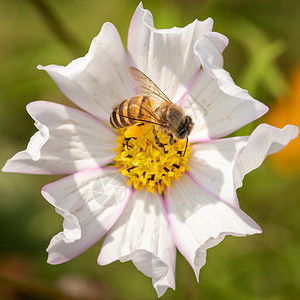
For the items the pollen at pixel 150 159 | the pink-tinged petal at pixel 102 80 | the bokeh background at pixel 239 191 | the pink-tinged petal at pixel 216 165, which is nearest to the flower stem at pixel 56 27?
the bokeh background at pixel 239 191

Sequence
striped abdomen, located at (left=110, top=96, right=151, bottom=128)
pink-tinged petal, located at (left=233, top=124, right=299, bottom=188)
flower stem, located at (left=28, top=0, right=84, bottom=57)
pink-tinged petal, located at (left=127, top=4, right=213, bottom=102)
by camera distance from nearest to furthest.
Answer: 1. pink-tinged petal, located at (left=233, top=124, right=299, bottom=188)
2. striped abdomen, located at (left=110, top=96, right=151, bottom=128)
3. pink-tinged petal, located at (left=127, top=4, right=213, bottom=102)
4. flower stem, located at (left=28, top=0, right=84, bottom=57)

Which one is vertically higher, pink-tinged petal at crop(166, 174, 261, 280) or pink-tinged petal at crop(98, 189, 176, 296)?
pink-tinged petal at crop(166, 174, 261, 280)

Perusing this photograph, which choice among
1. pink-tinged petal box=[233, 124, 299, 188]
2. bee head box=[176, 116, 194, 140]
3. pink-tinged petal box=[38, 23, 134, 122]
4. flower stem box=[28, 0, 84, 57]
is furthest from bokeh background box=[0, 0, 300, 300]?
pink-tinged petal box=[38, 23, 134, 122]

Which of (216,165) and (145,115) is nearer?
(145,115)

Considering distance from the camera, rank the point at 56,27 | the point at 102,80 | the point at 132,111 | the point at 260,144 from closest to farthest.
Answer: the point at 260,144 < the point at 132,111 < the point at 102,80 < the point at 56,27

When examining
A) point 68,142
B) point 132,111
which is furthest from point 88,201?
point 132,111

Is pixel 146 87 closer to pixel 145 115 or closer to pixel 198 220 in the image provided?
pixel 145 115

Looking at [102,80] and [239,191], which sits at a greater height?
[102,80]

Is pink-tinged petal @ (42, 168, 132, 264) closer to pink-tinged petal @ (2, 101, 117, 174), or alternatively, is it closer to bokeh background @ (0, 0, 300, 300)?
pink-tinged petal @ (2, 101, 117, 174)
